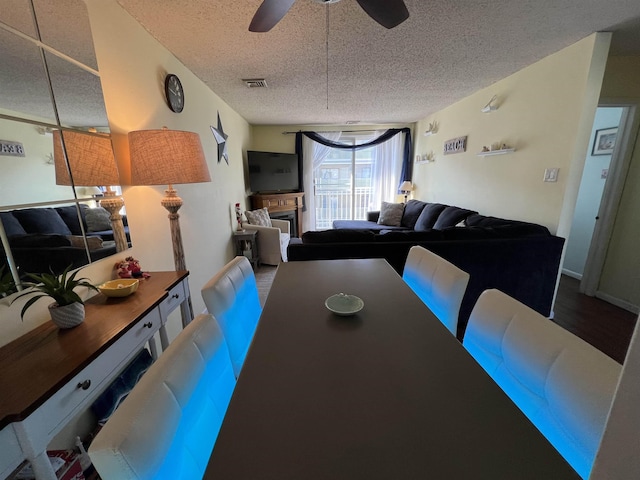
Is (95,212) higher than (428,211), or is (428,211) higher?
(95,212)

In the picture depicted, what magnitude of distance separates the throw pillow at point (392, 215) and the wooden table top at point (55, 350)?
3.97m

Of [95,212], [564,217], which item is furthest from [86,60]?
[564,217]

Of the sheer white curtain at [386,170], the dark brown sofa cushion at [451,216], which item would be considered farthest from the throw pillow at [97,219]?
the sheer white curtain at [386,170]

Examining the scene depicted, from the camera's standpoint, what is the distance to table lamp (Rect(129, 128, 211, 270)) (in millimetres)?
1406

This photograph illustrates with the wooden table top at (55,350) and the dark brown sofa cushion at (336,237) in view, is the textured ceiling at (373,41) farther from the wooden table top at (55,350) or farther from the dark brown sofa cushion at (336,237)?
A: the wooden table top at (55,350)

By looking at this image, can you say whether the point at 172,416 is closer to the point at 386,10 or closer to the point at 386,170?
the point at 386,10

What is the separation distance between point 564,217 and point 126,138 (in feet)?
11.1

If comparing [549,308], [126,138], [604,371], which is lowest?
[549,308]

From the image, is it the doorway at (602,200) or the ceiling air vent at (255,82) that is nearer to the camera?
the doorway at (602,200)

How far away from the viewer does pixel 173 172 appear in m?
1.47

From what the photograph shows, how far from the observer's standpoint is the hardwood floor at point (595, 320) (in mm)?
2039

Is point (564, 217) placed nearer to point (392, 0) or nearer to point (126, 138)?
point (392, 0)

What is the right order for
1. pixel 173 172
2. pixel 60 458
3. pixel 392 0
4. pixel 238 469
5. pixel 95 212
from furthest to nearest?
pixel 173 172 < pixel 95 212 < pixel 392 0 < pixel 60 458 < pixel 238 469

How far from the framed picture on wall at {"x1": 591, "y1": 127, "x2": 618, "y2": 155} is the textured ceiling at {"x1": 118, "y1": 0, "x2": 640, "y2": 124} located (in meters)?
0.95
